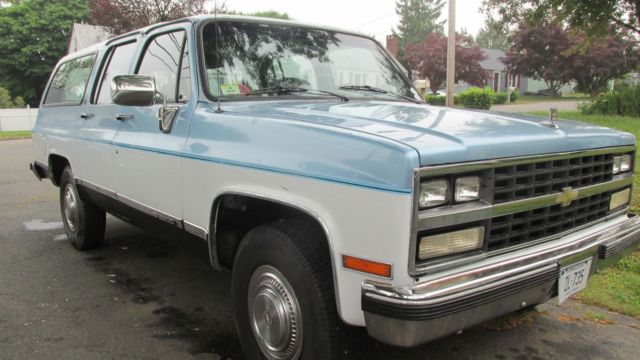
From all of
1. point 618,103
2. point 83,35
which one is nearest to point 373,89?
point 618,103

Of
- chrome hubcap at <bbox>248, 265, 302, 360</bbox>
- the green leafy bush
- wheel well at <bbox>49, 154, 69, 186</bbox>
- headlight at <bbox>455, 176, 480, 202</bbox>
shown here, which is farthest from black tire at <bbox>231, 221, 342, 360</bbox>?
the green leafy bush

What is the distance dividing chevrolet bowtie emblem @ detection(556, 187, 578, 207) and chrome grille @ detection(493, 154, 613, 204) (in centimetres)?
3

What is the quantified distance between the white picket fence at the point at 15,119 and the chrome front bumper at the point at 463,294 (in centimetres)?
2993

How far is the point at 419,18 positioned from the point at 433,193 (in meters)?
83.1

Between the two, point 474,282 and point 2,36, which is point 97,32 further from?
point 474,282

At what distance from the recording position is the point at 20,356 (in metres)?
3.11

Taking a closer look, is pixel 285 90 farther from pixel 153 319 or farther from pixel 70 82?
pixel 70 82

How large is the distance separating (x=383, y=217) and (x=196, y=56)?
1820mm

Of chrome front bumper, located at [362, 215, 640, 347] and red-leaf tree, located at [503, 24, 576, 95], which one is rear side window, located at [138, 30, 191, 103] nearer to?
chrome front bumper, located at [362, 215, 640, 347]

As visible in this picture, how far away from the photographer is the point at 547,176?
2.50m

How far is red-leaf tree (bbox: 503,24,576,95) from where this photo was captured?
40.6m

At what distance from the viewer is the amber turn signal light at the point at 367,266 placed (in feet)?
6.73

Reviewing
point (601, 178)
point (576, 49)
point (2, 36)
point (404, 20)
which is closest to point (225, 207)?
point (601, 178)

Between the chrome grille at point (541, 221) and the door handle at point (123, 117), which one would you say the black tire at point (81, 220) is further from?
the chrome grille at point (541, 221)
